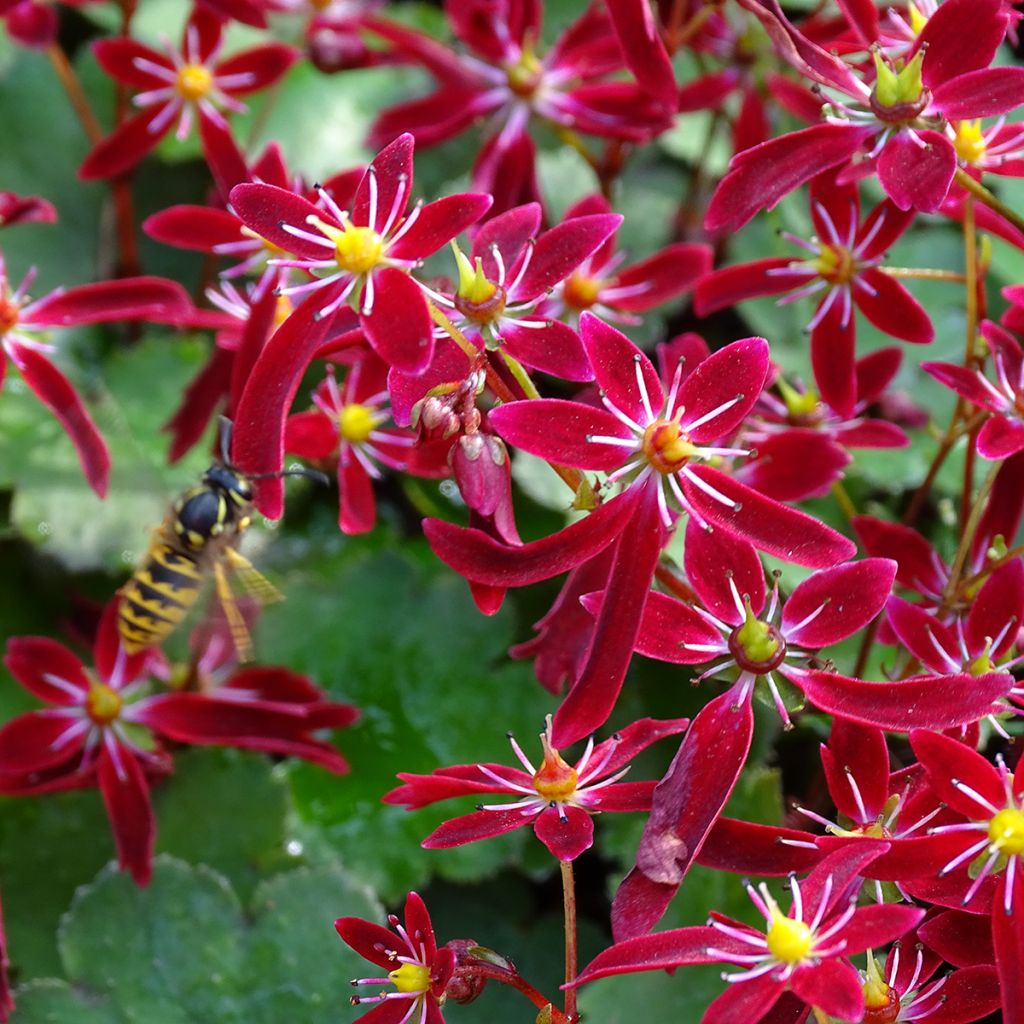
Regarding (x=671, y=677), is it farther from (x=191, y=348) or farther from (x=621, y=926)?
(x=191, y=348)

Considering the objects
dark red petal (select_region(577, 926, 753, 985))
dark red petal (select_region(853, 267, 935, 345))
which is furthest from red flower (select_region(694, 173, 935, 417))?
dark red petal (select_region(577, 926, 753, 985))

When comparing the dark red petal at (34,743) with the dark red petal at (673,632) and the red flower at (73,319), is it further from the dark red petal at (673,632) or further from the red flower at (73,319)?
the dark red petal at (673,632)

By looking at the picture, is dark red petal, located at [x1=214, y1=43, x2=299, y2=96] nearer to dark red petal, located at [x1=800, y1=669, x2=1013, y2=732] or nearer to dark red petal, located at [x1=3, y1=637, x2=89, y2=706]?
dark red petal, located at [x1=3, y1=637, x2=89, y2=706]

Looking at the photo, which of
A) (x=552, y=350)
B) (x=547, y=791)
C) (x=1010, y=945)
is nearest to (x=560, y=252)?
(x=552, y=350)

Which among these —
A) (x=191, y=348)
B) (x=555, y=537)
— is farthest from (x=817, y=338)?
(x=191, y=348)

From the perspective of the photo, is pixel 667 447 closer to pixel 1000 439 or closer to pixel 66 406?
pixel 1000 439

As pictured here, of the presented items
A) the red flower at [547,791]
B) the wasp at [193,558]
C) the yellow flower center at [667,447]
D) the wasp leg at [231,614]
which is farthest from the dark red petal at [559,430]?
the wasp leg at [231,614]
